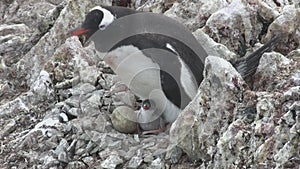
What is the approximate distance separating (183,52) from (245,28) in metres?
1.32

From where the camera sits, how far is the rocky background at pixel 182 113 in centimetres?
578

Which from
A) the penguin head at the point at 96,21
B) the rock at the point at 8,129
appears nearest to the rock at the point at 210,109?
the penguin head at the point at 96,21

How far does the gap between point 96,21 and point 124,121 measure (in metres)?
1.15

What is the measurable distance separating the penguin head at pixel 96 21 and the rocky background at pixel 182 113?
769 mm

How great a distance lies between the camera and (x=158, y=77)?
739 cm

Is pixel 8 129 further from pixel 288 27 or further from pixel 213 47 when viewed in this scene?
pixel 288 27

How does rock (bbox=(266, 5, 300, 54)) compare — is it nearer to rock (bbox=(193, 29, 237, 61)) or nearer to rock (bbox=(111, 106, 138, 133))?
rock (bbox=(193, 29, 237, 61))

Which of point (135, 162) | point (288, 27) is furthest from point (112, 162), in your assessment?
point (288, 27)

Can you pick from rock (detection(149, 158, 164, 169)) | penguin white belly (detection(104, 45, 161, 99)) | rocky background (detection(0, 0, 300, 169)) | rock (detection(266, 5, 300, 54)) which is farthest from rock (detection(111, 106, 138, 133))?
rock (detection(266, 5, 300, 54))

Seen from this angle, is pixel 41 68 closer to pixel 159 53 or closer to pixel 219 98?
pixel 159 53

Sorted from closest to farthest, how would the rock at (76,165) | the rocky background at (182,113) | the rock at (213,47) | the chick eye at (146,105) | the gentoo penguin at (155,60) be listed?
the rocky background at (182,113) < the rock at (76,165) < the gentoo penguin at (155,60) < the chick eye at (146,105) < the rock at (213,47)

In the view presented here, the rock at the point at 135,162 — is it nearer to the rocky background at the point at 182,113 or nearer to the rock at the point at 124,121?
the rocky background at the point at 182,113

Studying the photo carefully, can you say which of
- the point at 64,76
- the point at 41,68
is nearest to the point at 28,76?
the point at 41,68

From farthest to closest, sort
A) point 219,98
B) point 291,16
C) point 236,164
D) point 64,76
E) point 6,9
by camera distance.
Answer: point 6,9
point 64,76
point 291,16
point 219,98
point 236,164
